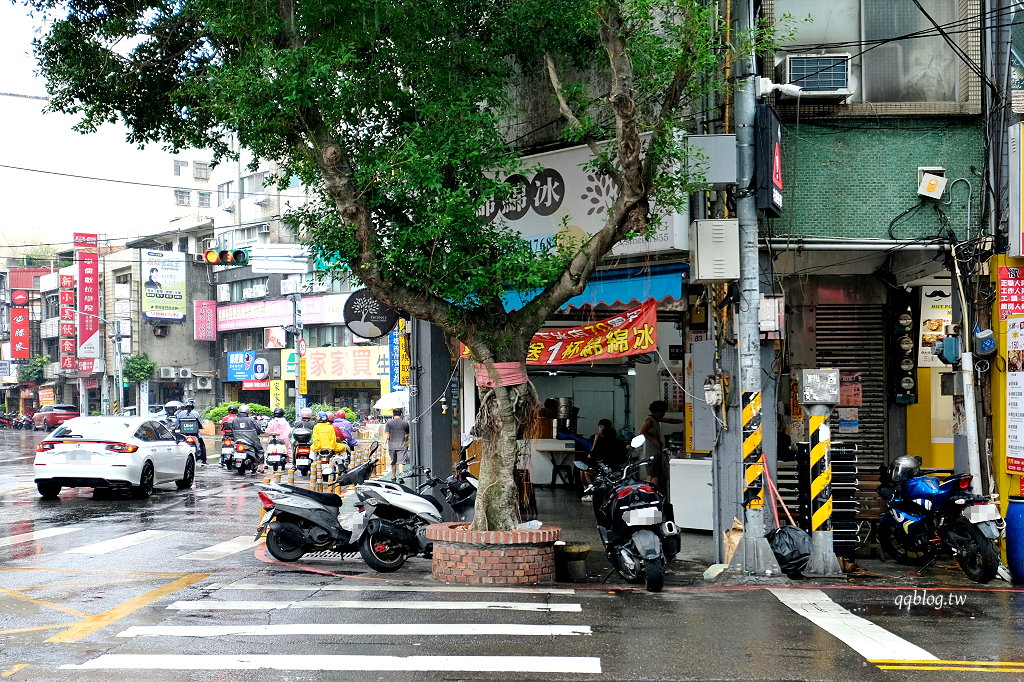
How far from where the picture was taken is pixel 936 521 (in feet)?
37.4

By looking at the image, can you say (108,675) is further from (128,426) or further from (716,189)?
(128,426)

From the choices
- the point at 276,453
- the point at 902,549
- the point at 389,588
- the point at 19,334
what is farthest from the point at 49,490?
the point at 19,334

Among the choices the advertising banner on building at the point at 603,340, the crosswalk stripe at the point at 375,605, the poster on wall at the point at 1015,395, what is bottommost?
the crosswalk stripe at the point at 375,605

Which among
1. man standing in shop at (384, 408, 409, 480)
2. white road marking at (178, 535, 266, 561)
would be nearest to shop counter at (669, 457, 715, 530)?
white road marking at (178, 535, 266, 561)

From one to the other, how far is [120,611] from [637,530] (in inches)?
191

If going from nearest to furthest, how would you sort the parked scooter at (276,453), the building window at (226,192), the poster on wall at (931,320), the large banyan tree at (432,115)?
the large banyan tree at (432,115) → the poster on wall at (931,320) → the parked scooter at (276,453) → the building window at (226,192)

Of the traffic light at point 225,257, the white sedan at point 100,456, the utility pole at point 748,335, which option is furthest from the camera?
the traffic light at point 225,257

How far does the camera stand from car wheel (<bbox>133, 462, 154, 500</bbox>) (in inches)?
765

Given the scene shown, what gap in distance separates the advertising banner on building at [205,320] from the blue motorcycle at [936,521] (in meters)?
53.1

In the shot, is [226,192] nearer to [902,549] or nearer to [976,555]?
[902,549]

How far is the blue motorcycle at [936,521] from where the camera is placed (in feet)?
34.4

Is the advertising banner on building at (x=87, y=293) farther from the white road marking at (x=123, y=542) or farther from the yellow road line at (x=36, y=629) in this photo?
the yellow road line at (x=36, y=629)

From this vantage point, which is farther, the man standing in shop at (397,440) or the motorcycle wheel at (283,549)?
the man standing in shop at (397,440)

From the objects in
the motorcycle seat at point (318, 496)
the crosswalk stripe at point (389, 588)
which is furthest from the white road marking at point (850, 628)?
the motorcycle seat at point (318, 496)
